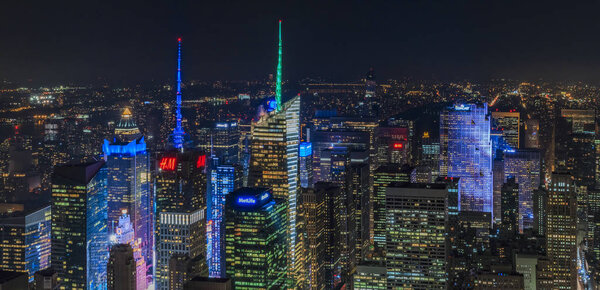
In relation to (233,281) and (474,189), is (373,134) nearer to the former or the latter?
(474,189)

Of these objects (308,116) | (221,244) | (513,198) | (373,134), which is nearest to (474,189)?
(513,198)

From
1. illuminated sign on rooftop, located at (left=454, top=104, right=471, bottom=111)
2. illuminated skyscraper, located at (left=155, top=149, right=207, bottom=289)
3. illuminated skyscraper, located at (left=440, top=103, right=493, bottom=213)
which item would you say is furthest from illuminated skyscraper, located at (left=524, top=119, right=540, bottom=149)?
illuminated skyscraper, located at (left=155, top=149, right=207, bottom=289)

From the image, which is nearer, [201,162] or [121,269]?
[121,269]

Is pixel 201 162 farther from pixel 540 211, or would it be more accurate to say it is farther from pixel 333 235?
pixel 540 211

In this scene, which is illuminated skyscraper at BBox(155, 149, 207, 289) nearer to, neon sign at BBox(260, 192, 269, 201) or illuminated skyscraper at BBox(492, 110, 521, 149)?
neon sign at BBox(260, 192, 269, 201)

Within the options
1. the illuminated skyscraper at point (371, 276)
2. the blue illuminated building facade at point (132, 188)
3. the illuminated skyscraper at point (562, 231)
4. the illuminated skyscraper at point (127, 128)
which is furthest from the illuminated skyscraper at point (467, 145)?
the illuminated skyscraper at point (127, 128)

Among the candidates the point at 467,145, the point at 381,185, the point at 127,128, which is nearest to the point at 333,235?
the point at 381,185
